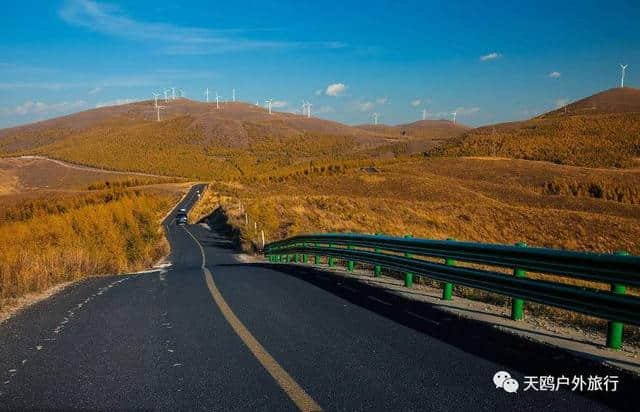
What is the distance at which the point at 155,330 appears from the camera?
277 inches

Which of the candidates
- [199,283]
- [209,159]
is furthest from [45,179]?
[199,283]

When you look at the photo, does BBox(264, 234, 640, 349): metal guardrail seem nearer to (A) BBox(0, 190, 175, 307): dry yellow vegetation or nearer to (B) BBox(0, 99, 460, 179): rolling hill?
(A) BBox(0, 190, 175, 307): dry yellow vegetation

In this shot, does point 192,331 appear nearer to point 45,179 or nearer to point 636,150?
point 636,150

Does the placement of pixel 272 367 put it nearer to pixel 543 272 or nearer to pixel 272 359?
pixel 272 359

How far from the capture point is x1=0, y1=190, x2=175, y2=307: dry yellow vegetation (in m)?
11.5

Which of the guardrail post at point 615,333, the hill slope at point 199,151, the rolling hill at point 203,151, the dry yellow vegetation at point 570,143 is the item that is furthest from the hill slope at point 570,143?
the guardrail post at point 615,333

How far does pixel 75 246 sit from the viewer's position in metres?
18.9

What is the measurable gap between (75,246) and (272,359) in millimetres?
15843

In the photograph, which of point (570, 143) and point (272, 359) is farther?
point (570, 143)

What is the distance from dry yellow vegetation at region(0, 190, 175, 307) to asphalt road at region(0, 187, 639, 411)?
9.70ft

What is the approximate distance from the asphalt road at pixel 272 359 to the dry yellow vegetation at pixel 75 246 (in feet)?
9.70

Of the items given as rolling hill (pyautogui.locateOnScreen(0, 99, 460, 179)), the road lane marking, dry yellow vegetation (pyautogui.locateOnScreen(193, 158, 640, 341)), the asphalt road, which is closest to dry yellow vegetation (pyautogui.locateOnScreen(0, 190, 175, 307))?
the asphalt road

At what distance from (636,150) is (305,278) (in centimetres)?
9458

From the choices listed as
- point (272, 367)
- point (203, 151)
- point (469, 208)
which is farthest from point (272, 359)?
point (203, 151)
